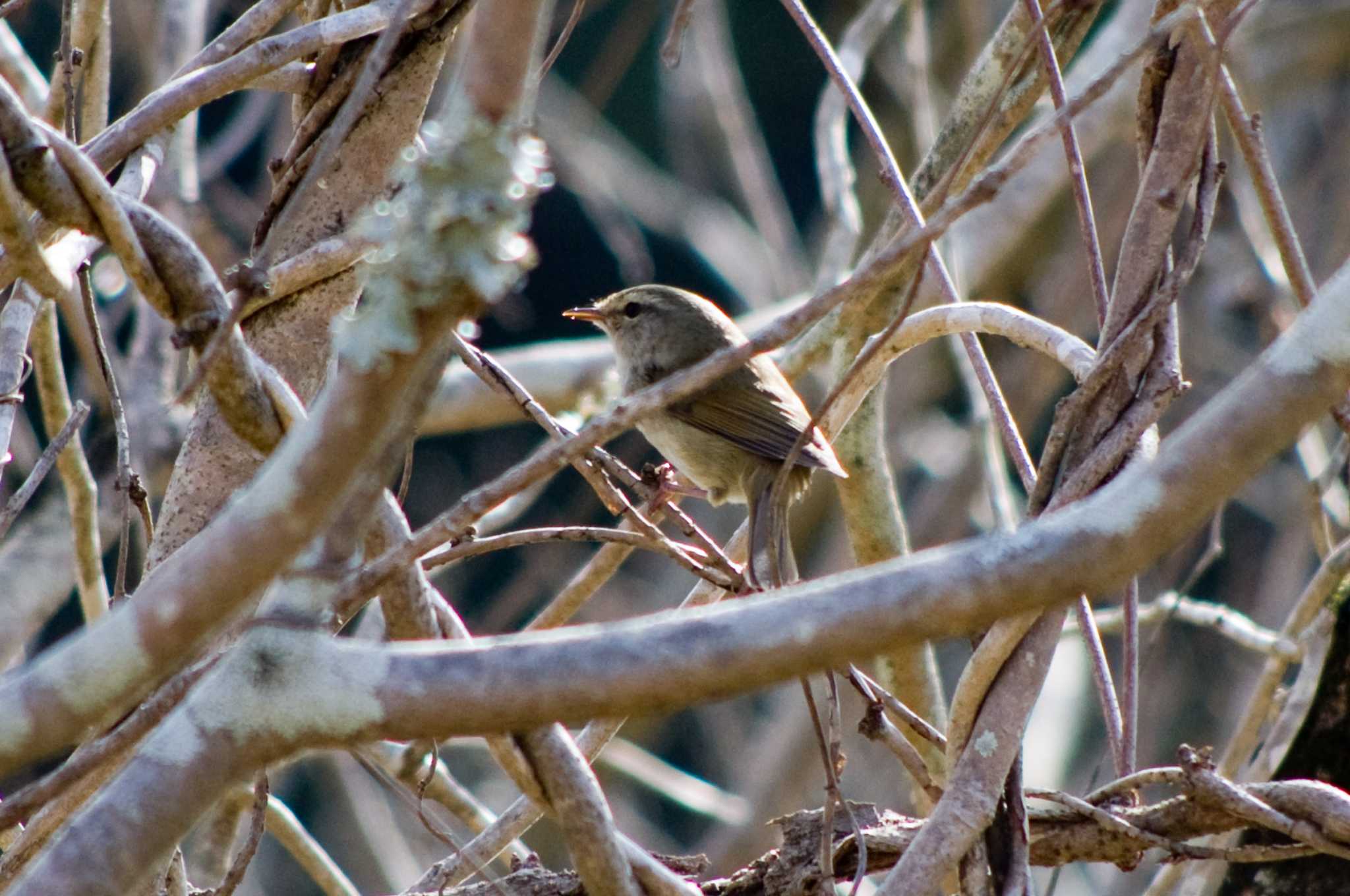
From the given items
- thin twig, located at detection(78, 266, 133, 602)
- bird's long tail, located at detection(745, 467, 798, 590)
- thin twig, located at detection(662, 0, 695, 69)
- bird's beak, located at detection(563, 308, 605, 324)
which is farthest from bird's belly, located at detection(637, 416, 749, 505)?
thin twig, located at detection(78, 266, 133, 602)

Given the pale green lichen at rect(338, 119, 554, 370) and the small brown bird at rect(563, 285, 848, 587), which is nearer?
the pale green lichen at rect(338, 119, 554, 370)

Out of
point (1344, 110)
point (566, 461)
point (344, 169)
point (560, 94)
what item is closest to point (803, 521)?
point (560, 94)

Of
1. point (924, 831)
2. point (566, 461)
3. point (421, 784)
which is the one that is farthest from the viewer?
point (421, 784)

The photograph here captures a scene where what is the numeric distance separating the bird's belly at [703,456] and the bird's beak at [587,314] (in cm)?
42

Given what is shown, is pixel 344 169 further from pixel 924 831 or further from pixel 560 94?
pixel 560 94

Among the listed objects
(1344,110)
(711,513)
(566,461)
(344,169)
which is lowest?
(711,513)

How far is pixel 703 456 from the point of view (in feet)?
14.9

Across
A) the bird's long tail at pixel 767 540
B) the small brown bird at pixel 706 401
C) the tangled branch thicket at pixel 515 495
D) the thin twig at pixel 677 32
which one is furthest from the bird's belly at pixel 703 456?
the thin twig at pixel 677 32

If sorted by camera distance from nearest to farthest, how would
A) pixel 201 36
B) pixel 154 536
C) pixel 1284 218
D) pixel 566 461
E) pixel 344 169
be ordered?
pixel 566 461 < pixel 1284 218 < pixel 154 536 < pixel 344 169 < pixel 201 36

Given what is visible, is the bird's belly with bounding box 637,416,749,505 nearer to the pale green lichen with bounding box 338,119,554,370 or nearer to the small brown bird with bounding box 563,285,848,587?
the small brown bird with bounding box 563,285,848,587

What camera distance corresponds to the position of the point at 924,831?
1.74 m

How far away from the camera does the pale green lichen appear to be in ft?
3.37

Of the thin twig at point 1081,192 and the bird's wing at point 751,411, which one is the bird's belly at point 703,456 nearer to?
the bird's wing at point 751,411

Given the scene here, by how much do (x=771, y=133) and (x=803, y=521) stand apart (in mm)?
5049
